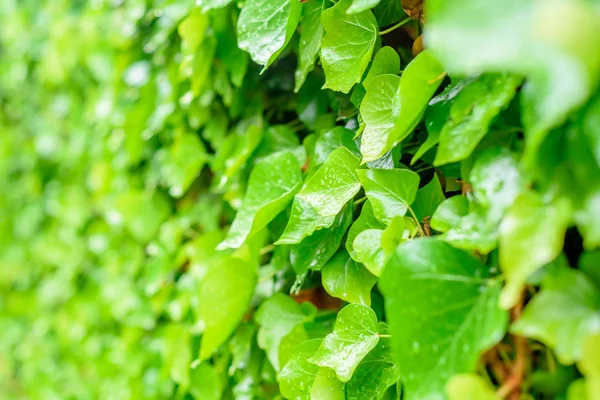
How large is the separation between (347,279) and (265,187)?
153 millimetres

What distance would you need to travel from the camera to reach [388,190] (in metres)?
0.43

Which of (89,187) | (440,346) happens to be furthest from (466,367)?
(89,187)

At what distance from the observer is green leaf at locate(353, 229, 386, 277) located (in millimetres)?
406

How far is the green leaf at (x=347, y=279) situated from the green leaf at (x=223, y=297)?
0.14 meters

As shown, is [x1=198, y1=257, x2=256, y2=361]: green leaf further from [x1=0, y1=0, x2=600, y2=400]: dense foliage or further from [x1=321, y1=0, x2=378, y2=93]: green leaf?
[x1=321, y1=0, x2=378, y2=93]: green leaf

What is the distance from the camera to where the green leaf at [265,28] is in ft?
1.64

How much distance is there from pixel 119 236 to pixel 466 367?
0.93 metres

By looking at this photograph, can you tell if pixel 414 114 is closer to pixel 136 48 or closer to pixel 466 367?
pixel 466 367

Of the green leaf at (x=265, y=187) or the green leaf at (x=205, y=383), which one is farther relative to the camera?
the green leaf at (x=205, y=383)

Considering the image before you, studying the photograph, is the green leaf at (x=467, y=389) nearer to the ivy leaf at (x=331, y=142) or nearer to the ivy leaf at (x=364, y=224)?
the ivy leaf at (x=364, y=224)

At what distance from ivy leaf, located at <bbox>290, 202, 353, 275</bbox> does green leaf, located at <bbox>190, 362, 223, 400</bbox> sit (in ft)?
0.98

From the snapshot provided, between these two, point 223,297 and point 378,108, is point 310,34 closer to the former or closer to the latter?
point 378,108

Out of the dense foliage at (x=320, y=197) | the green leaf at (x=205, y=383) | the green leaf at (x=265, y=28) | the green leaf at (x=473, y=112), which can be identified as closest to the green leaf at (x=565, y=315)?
the dense foliage at (x=320, y=197)

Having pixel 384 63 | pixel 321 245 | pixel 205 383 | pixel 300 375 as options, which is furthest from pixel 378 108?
pixel 205 383
